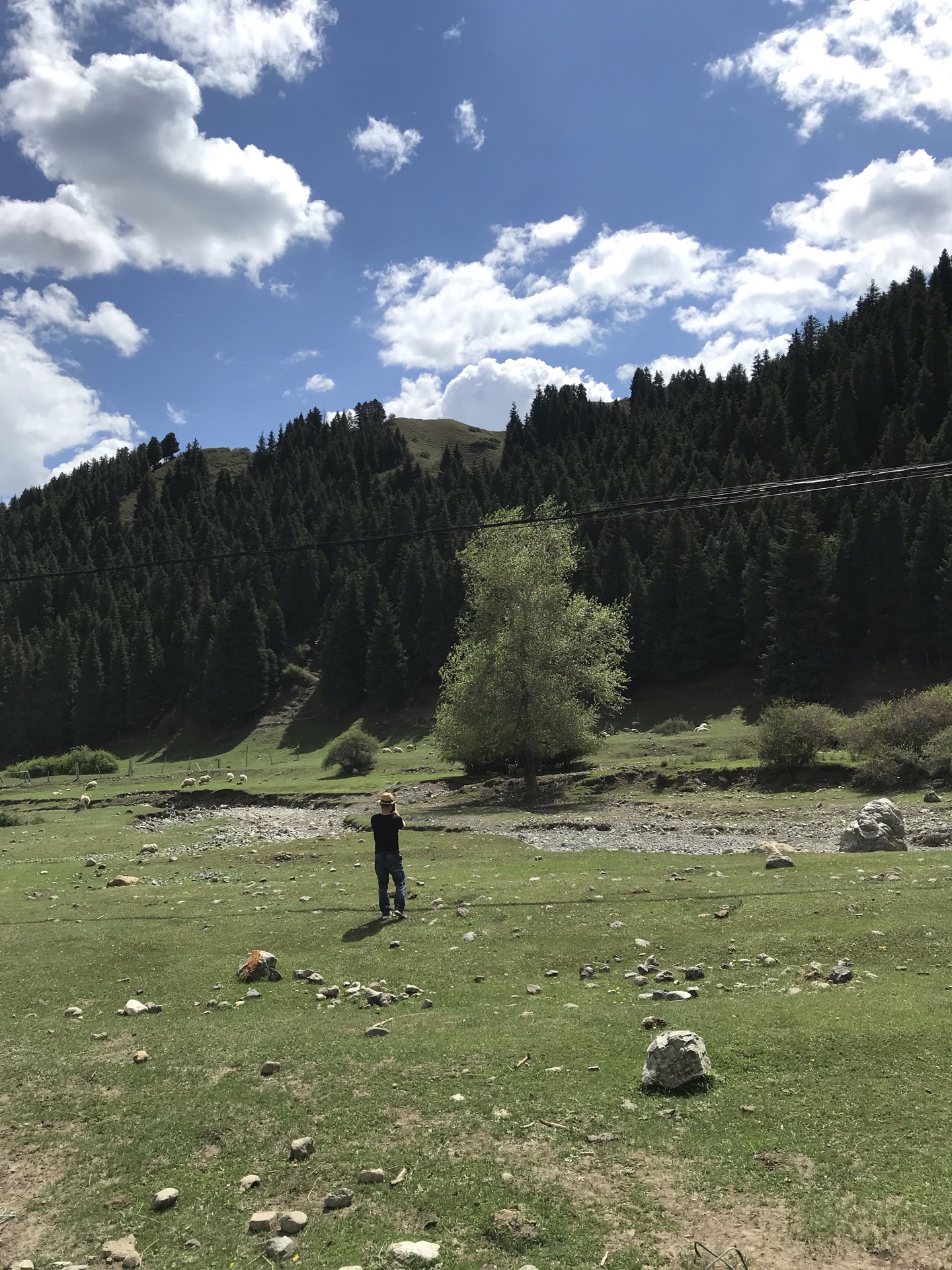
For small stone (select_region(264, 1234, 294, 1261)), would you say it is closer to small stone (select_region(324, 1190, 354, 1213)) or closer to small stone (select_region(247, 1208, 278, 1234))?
small stone (select_region(247, 1208, 278, 1234))

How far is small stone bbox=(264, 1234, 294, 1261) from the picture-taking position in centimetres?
545

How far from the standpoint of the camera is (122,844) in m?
32.1

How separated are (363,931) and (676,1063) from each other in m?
8.40

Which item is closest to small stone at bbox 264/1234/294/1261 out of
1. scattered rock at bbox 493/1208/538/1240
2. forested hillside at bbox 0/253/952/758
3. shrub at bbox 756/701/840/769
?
scattered rock at bbox 493/1208/538/1240

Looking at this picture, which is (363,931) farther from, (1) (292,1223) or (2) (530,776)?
(2) (530,776)

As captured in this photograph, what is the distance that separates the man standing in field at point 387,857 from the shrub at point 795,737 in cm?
2575

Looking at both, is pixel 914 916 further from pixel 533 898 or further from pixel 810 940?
pixel 533 898

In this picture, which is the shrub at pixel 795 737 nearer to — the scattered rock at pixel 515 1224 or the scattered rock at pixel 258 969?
the scattered rock at pixel 258 969

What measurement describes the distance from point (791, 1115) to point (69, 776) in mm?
84156

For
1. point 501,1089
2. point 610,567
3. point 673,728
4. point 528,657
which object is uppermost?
Result: point 610,567

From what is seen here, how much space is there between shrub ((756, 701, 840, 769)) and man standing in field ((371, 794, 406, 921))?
25.7 metres

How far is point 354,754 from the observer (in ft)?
188

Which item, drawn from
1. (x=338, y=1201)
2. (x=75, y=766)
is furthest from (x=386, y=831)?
(x=75, y=766)

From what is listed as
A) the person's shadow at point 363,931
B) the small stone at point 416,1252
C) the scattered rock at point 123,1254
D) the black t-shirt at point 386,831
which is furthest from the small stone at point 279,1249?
the black t-shirt at point 386,831
